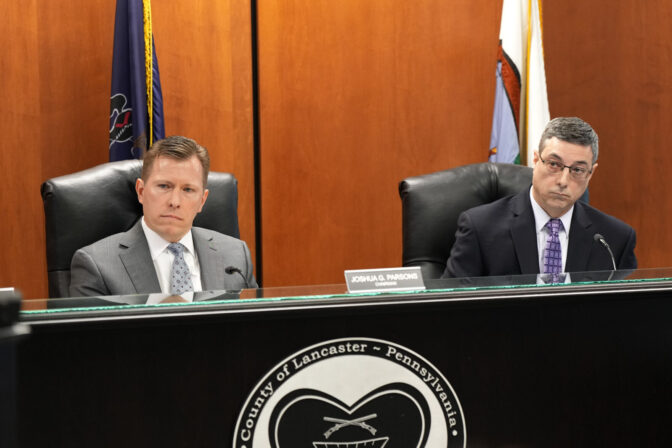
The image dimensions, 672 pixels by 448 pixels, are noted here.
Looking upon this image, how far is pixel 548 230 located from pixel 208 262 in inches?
45.8

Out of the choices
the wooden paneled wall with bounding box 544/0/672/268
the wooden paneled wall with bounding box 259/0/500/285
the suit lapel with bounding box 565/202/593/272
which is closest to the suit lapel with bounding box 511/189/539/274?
the suit lapel with bounding box 565/202/593/272

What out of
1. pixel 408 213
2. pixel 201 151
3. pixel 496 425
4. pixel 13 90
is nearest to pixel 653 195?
pixel 408 213

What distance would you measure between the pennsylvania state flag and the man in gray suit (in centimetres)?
98

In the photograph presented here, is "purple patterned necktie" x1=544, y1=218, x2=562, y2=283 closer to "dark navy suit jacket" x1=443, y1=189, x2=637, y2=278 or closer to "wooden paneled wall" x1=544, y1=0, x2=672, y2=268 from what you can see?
"dark navy suit jacket" x1=443, y1=189, x2=637, y2=278

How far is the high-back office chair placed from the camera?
2.54m

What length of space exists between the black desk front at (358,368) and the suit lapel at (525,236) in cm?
89

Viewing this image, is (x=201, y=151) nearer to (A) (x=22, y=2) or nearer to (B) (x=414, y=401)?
(B) (x=414, y=401)

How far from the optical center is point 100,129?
3.43 m

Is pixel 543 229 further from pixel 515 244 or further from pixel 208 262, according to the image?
pixel 208 262

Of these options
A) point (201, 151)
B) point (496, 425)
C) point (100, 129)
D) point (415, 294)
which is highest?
point (100, 129)

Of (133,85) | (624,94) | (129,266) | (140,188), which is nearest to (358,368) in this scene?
(129,266)

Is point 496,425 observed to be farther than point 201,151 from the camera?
No

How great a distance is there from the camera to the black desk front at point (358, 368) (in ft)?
4.00

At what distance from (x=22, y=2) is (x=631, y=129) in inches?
125
